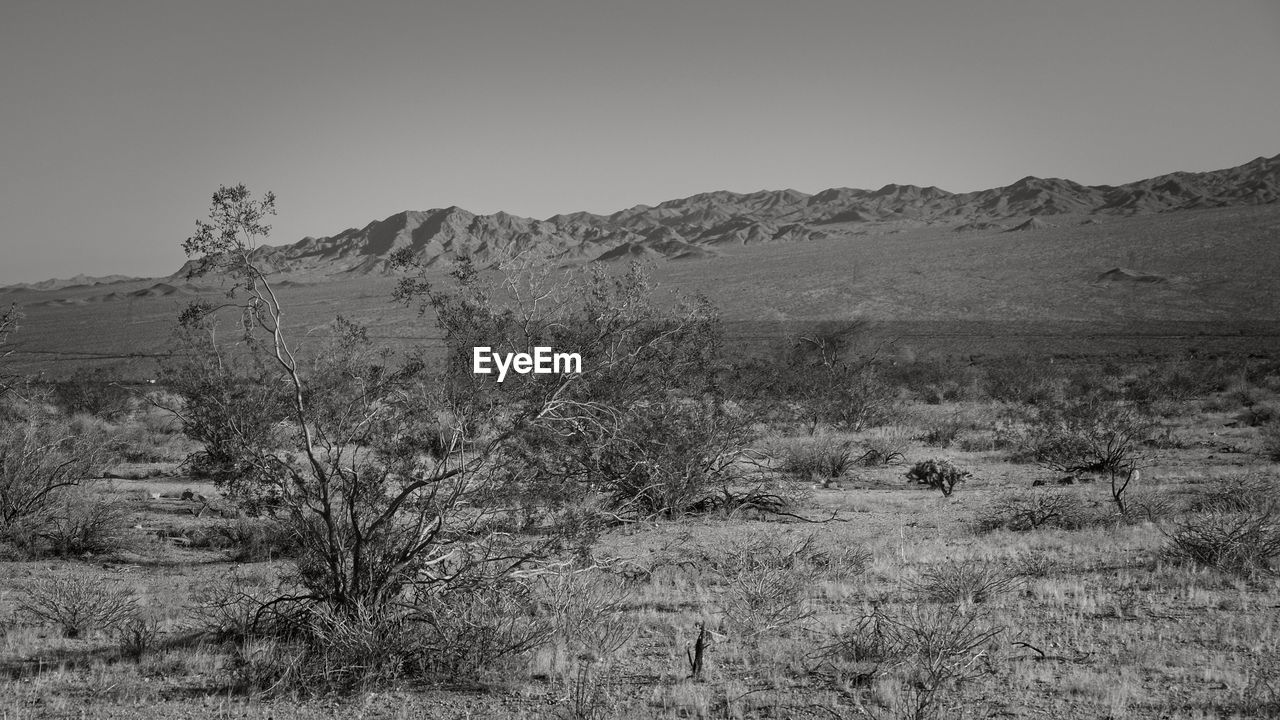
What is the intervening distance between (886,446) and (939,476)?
477 centimetres

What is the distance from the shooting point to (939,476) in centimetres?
1550

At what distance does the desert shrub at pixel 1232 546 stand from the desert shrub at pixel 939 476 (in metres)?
5.54

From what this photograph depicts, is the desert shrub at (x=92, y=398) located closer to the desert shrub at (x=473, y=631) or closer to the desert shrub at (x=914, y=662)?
the desert shrub at (x=473, y=631)

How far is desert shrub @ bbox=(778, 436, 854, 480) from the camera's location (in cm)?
1758

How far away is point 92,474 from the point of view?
53.5ft

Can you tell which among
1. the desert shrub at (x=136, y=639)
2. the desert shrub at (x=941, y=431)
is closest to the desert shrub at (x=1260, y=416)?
the desert shrub at (x=941, y=431)

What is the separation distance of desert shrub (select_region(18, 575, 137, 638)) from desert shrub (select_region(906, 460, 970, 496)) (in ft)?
40.3

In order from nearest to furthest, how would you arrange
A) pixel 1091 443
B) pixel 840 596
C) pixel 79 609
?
pixel 79 609 → pixel 840 596 → pixel 1091 443

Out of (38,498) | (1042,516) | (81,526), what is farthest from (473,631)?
(38,498)

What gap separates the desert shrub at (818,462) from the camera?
57.7 feet

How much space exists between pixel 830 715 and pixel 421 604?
3.28 metres

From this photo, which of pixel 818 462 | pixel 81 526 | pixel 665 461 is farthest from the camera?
pixel 818 462

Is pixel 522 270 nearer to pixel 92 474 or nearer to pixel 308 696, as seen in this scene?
pixel 308 696

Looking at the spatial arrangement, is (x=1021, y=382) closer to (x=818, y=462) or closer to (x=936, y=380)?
(x=936, y=380)
